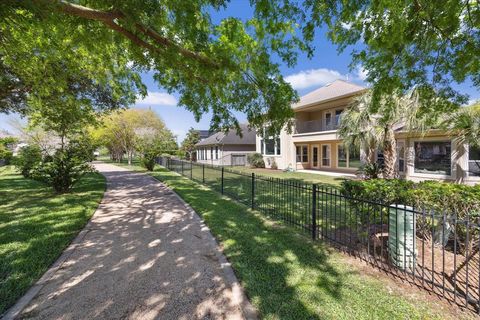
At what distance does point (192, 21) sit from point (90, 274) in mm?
4934

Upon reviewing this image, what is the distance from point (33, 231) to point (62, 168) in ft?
16.7

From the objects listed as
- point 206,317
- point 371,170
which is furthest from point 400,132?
point 206,317

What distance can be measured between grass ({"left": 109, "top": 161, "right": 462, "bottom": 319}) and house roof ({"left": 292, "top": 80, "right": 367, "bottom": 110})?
1410 cm

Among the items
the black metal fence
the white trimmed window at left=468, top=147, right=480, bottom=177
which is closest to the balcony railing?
the white trimmed window at left=468, top=147, right=480, bottom=177

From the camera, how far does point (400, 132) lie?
13953mm

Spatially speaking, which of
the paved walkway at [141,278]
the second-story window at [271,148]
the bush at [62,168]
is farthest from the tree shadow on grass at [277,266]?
the second-story window at [271,148]

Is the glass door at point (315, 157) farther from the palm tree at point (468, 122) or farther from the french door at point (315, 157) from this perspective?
the palm tree at point (468, 122)

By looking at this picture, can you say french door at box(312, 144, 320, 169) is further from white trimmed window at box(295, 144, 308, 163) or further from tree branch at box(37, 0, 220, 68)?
tree branch at box(37, 0, 220, 68)

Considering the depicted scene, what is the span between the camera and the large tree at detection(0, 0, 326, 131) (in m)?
3.78

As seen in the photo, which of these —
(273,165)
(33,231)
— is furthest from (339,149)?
(33,231)

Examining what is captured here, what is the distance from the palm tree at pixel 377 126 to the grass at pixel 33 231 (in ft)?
34.8

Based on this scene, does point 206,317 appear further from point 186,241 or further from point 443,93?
point 443,93

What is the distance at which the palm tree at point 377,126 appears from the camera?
9.20m

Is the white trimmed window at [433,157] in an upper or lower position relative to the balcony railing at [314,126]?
lower
